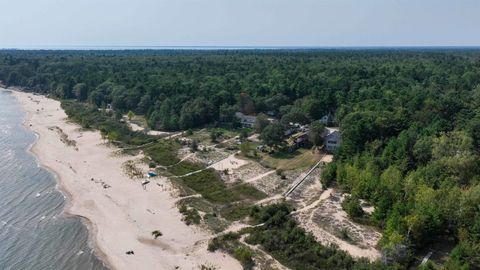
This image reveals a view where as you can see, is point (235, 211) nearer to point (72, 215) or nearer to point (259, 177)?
point (259, 177)

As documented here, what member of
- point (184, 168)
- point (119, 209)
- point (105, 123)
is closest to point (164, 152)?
point (184, 168)

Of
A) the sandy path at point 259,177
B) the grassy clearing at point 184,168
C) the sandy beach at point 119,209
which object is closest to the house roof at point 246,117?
the grassy clearing at point 184,168

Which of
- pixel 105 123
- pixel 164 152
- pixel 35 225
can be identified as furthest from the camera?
pixel 105 123

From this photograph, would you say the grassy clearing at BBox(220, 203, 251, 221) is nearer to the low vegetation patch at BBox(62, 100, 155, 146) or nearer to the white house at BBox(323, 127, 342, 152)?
the white house at BBox(323, 127, 342, 152)

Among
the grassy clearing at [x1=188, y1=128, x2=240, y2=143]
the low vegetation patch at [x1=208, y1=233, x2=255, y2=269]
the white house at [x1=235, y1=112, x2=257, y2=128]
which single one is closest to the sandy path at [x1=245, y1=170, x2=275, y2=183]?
the low vegetation patch at [x1=208, y1=233, x2=255, y2=269]

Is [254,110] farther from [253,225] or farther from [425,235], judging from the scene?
[425,235]

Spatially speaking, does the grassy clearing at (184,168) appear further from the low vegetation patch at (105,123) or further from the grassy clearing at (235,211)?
the low vegetation patch at (105,123)
